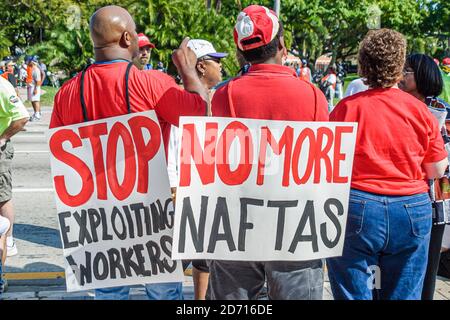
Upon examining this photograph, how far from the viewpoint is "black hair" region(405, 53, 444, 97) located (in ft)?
12.8

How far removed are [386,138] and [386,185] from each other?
0.70ft

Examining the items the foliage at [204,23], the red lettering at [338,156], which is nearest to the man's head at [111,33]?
the red lettering at [338,156]

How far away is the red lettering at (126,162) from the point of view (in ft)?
10.4

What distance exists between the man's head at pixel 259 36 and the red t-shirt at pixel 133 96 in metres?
0.35

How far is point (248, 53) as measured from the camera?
9.90 ft

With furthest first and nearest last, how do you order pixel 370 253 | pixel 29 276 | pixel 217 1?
pixel 217 1
pixel 29 276
pixel 370 253

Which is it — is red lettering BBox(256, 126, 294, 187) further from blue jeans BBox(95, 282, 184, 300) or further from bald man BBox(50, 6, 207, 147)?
blue jeans BBox(95, 282, 184, 300)

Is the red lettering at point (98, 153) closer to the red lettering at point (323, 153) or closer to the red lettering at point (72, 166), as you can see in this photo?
the red lettering at point (72, 166)

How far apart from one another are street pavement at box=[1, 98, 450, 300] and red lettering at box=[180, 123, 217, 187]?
2.06 meters

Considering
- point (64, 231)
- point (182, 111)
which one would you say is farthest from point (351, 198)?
point (64, 231)

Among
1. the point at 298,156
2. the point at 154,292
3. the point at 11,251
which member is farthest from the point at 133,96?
the point at 11,251

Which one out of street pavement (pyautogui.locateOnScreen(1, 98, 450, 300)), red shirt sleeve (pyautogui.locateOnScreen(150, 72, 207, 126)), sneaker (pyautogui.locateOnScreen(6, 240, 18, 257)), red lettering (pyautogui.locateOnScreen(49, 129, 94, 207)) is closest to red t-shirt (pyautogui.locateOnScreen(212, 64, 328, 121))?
red shirt sleeve (pyautogui.locateOnScreen(150, 72, 207, 126))
